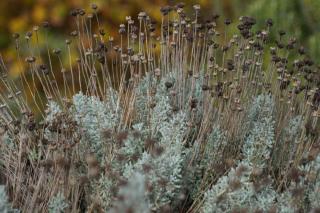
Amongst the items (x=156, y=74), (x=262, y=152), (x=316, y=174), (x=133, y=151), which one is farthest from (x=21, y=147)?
(x=316, y=174)

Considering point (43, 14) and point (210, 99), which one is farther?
point (43, 14)

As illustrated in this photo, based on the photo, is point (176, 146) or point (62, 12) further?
point (62, 12)

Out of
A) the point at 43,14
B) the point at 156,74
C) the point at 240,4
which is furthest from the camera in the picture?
the point at 43,14

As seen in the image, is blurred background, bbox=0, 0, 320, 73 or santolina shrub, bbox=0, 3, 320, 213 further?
blurred background, bbox=0, 0, 320, 73

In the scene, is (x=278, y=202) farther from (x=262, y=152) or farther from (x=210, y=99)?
(x=210, y=99)

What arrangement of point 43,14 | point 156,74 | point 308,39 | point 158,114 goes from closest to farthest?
point 158,114 < point 156,74 < point 308,39 < point 43,14

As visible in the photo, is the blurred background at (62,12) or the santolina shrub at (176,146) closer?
the santolina shrub at (176,146)

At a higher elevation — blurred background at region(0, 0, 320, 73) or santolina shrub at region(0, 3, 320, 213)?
santolina shrub at region(0, 3, 320, 213)

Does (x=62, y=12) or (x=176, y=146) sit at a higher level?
(x=176, y=146)

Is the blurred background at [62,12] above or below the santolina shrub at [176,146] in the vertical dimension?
below

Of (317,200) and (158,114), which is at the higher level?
(158,114)
